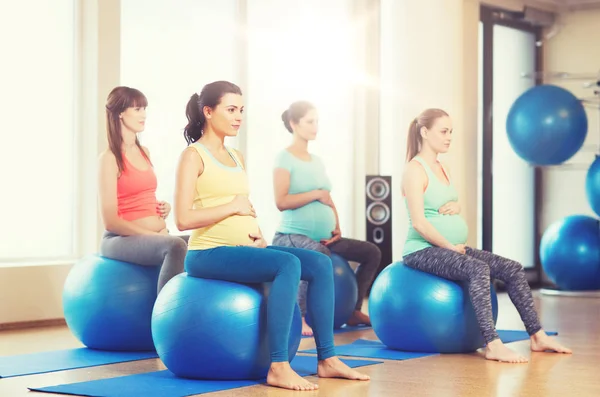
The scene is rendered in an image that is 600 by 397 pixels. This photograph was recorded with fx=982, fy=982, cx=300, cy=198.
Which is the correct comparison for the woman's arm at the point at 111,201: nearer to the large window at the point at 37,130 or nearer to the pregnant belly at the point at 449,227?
the pregnant belly at the point at 449,227

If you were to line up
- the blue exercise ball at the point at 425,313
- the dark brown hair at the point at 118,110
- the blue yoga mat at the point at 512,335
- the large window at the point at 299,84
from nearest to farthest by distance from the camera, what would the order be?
the blue exercise ball at the point at 425,313
the dark brown hair at the point at 118,110
the blue yoga mat at the point at 512,335
the large window at the point at 299,84

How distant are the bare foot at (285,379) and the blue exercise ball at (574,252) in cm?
485

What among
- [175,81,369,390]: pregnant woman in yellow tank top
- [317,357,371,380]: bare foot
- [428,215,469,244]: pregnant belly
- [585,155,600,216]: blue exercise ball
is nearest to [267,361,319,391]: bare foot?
[175,81,369,390]: pregnant woman in yellow tank top

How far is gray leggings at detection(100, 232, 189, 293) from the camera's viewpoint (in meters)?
4.12

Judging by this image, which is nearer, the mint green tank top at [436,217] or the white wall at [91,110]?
the mint green tank top at [436,217]

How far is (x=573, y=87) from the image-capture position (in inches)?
343

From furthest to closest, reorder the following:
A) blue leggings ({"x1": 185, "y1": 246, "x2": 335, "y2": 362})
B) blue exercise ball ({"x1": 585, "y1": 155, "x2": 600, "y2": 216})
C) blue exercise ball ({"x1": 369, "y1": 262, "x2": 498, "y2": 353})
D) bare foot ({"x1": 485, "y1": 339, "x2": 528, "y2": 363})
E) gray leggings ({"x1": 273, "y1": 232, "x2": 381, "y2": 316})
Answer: blue exercise ball ({"x1": 585, "y1": 155, "x2": 600, "y2": 216}) → gray leggings ({"x1": 273, "y1": 232, "x2": 381, "y2": 316}) → blue exercise ball ({"x1": 369, "y1": 262, "x2": 498, "y2": 353}) → bare foot ({"x1": 485, "y1": 339, "x2": 528, "y2": 363}) → blue leggings ({"x1": 185, "y1": 246, "x2": 335, "y2": 362})

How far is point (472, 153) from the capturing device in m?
8.20

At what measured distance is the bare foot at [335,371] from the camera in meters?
3.52

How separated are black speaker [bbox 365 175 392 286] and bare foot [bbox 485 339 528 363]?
9.03 ft

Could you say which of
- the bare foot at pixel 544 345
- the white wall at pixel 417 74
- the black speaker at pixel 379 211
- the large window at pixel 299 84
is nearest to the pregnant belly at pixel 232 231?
the bare foot at pixel 544 345

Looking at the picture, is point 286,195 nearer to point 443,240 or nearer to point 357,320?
point 357,320

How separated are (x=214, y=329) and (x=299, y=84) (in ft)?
13.4

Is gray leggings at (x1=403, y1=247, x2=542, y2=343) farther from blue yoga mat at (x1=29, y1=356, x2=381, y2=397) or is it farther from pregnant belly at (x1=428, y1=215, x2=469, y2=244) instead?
blue yoga mat at (x1=29, y1=356, x2=381, y2=397)
